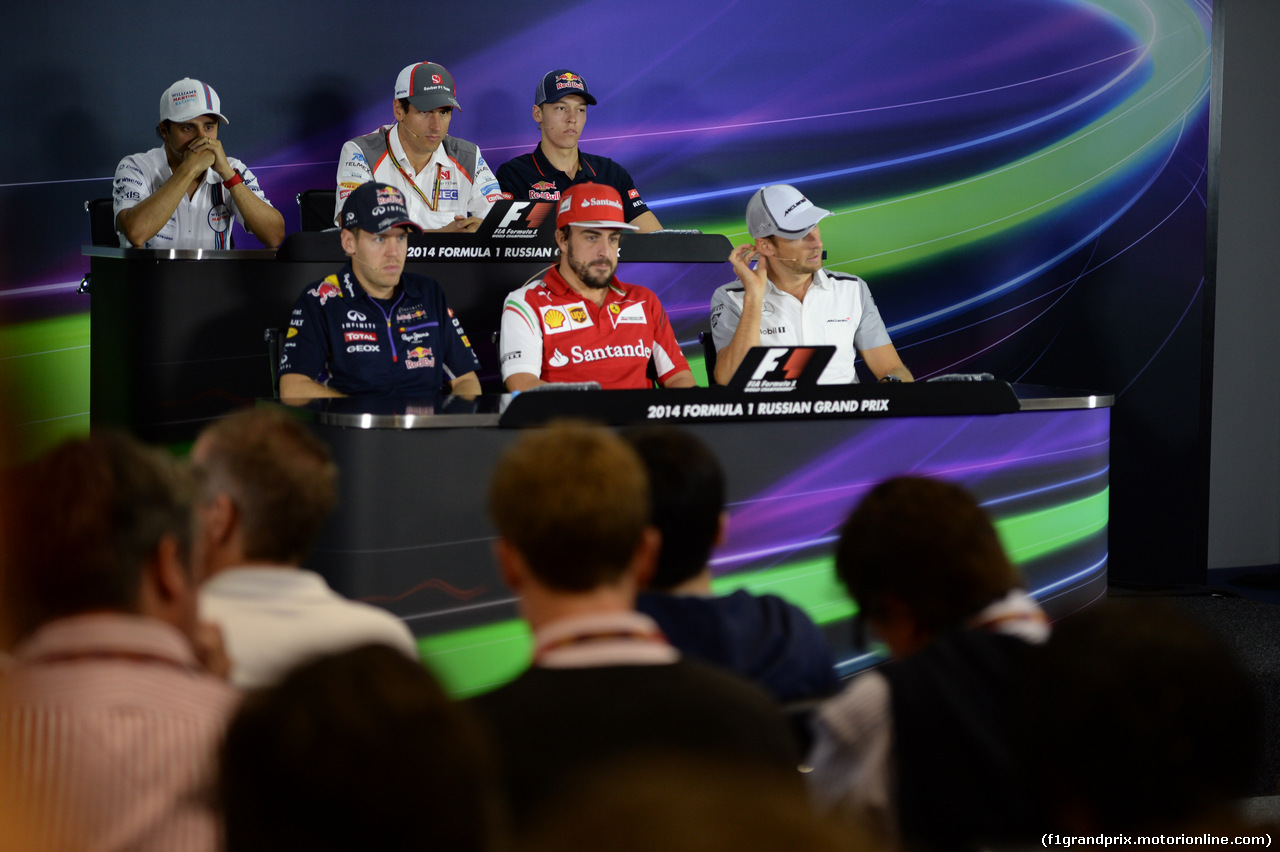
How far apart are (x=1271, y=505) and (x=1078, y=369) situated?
1120mm

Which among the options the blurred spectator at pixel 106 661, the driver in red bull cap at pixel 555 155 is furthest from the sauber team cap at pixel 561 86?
the blurred spectator at pixel 106 661

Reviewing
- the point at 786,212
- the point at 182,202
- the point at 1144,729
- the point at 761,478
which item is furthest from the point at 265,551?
the point at 182,202

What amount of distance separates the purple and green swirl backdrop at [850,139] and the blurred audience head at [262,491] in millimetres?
3088

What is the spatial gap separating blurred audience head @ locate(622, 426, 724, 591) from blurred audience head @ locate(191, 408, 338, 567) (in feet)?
1.46

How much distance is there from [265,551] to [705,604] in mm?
574

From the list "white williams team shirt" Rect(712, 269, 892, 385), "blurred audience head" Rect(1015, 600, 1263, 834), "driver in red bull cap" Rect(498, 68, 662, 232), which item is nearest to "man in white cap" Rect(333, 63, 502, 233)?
"driver in red bull cap" Rect(498, 68, 662, 232)

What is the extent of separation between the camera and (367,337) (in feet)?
11.7

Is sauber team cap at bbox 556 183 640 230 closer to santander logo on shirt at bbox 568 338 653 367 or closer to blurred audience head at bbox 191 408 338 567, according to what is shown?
santander logo on shirt at bbox 568 338 653 367

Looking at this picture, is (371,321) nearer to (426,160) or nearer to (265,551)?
(426,160)


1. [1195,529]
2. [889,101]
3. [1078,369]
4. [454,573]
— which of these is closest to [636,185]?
[889,101]

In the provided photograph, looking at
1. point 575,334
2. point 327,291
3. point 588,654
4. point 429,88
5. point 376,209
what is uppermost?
point 429,88

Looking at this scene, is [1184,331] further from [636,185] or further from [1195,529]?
[636,185]

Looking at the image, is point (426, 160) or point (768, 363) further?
point (426, 160)

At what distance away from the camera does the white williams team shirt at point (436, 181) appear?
15.1ft
